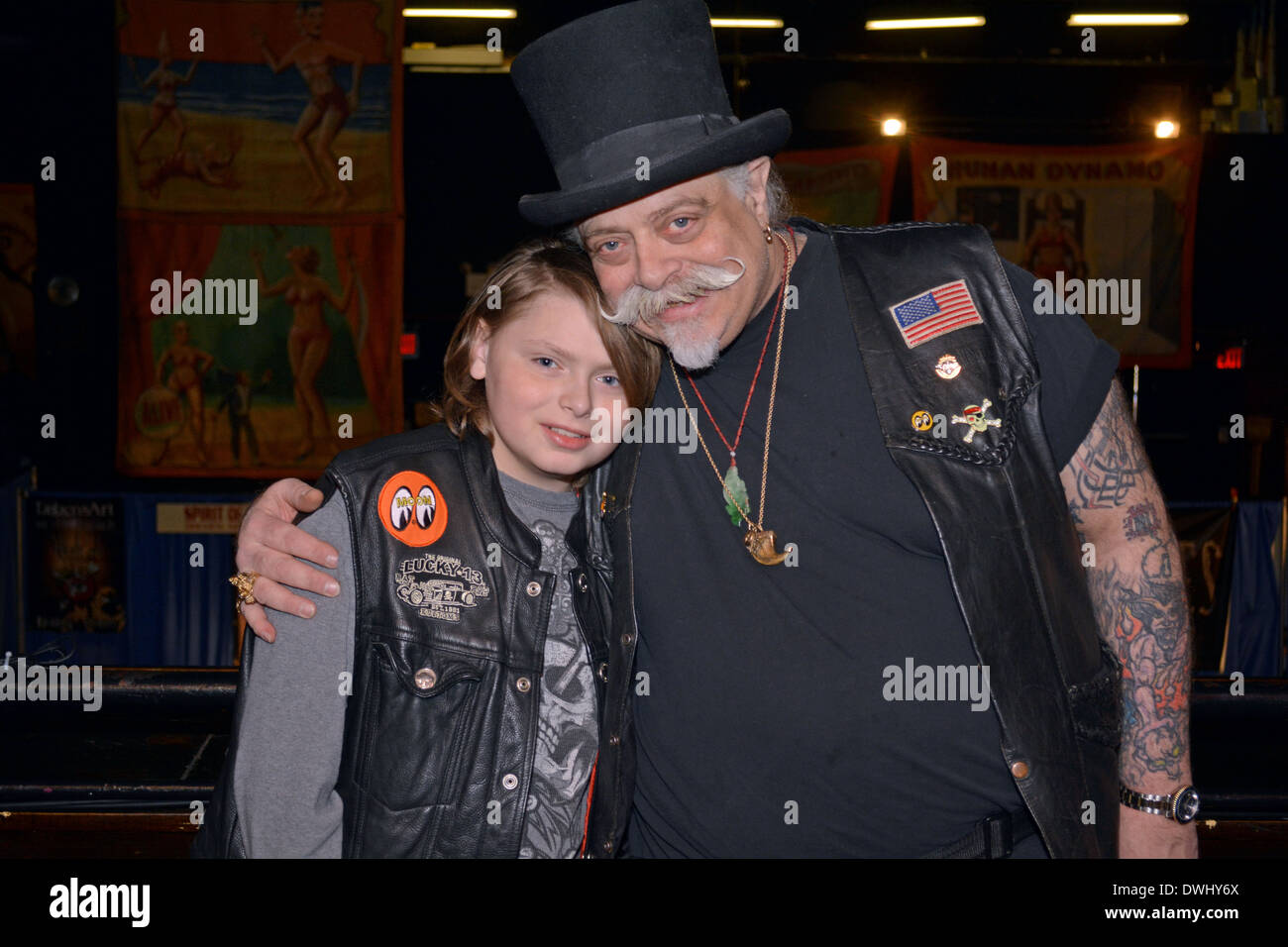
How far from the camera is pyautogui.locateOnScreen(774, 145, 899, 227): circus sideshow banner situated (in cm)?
771

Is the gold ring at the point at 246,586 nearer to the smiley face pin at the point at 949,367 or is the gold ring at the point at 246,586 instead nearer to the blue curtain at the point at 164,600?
the smiley face pin at the point at 949,367

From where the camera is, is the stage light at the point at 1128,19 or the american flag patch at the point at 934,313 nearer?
the american flag patch at the point at 934,313

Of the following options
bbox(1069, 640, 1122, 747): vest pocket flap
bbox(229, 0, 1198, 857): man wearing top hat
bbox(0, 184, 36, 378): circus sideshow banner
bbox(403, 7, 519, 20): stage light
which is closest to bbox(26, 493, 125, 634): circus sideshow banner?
bbox(0, 184, 36, 378): circus sideshow banner

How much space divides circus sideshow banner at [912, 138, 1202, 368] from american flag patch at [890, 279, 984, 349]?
6.05 metres

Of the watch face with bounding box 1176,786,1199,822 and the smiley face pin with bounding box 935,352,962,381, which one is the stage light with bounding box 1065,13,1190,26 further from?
the watch face with bounding box 1176,786,1199,822

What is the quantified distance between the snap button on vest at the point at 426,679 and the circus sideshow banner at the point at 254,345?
4950 mm

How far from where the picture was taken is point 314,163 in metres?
6.61

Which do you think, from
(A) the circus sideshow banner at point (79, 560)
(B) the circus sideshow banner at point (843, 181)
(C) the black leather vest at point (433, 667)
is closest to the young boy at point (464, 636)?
(C) the black leather vest at point (433, 667)

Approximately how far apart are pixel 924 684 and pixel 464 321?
103 centimetres

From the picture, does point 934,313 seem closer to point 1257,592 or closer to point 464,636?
point 464,636

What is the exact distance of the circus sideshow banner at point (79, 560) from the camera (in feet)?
20.6

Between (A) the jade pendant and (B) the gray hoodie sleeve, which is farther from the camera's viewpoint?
(A) the jade pendant

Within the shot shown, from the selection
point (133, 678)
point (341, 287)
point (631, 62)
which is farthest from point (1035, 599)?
point (341, 287)
